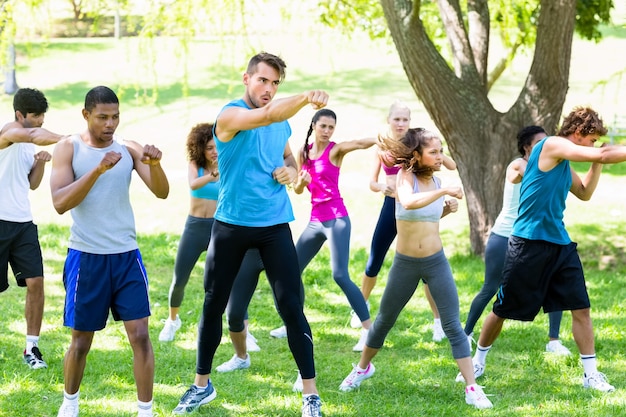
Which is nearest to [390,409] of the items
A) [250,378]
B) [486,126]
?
[250,378]

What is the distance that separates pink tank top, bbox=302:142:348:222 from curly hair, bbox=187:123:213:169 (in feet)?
2.86

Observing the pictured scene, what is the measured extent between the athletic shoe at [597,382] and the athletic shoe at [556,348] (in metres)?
A: 0.87

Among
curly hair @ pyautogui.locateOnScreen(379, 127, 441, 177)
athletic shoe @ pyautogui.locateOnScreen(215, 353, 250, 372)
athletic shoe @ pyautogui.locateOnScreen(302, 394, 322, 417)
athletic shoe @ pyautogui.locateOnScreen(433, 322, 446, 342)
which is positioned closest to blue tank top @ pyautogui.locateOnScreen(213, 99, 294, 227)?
curly hair @ pyautogui.locateOnScreen(379, 127, 441, 177)

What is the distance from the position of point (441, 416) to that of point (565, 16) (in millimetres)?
5258

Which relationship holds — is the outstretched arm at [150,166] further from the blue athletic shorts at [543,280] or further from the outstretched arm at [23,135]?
the blue athletic shorts at [543,280]

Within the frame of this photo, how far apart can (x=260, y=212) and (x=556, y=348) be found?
2.99 metres

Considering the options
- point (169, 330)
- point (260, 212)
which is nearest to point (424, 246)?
point (260, 212)

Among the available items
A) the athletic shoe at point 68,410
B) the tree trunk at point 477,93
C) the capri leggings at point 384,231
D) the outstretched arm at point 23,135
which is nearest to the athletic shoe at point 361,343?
the capri leggings at point 384,231

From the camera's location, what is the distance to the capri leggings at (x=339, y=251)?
682cm

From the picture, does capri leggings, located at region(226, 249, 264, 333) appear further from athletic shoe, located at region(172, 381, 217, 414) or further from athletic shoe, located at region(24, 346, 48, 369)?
athletic shoe, located at region(24, 346, 48, 369)

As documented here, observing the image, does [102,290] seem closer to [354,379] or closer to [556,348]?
[354,379]

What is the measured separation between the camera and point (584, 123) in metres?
5.60

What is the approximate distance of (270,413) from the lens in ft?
17.6

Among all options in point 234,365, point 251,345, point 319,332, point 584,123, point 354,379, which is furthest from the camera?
point 319,332
